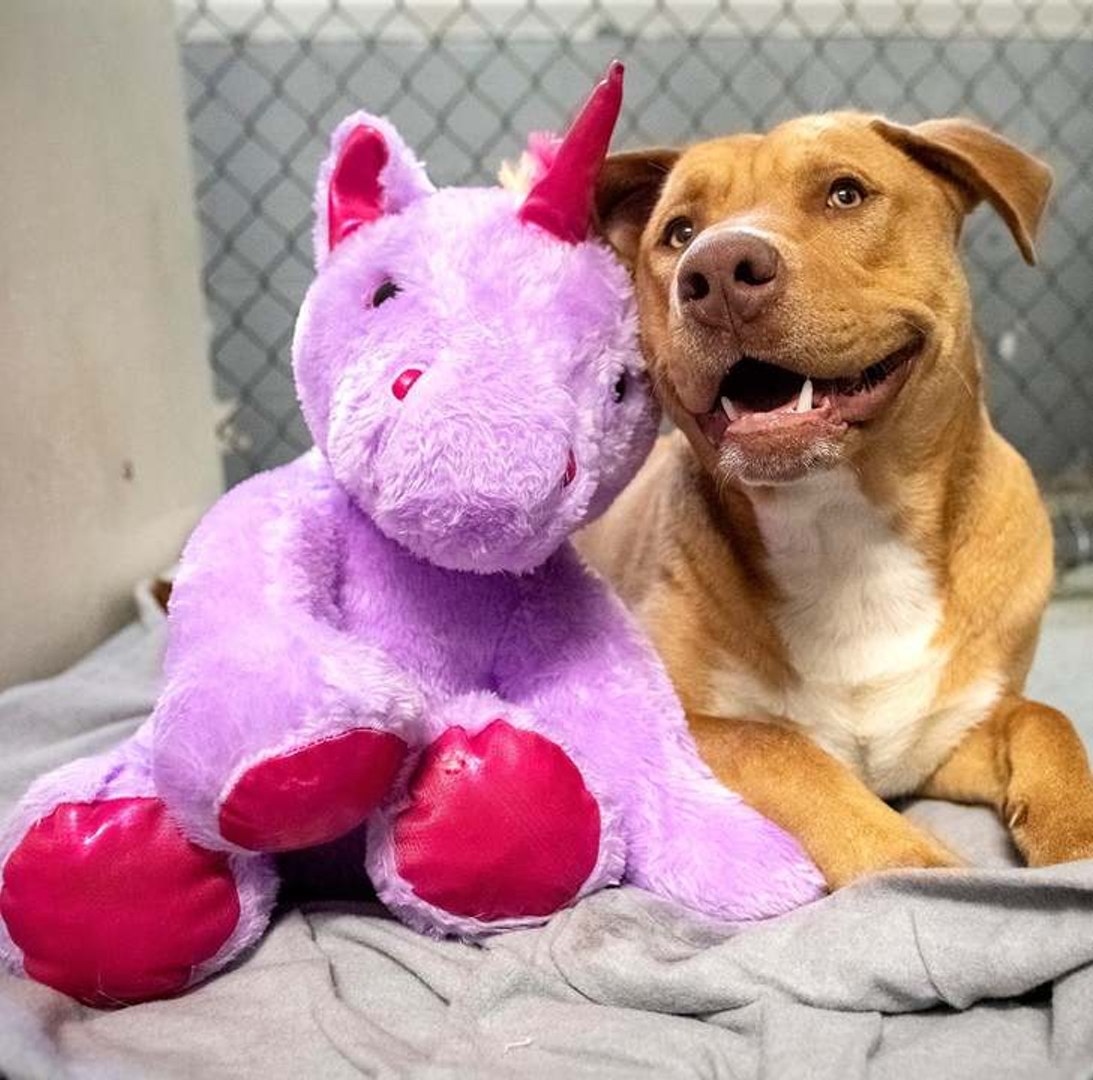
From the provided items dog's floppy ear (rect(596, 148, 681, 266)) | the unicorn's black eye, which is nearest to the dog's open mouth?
dog's floppy ear (rect(596, 148, 681, 266))

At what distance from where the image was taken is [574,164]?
140cm

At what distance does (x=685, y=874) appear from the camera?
4.49 ft

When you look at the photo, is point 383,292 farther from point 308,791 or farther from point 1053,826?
point 1053,826

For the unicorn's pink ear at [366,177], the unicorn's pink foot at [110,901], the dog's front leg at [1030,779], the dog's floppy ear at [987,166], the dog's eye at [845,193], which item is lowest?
the unicorn's pink foot at [110,901]

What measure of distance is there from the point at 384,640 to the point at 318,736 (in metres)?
0.28

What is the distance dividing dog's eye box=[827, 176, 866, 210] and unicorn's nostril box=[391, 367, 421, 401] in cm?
62

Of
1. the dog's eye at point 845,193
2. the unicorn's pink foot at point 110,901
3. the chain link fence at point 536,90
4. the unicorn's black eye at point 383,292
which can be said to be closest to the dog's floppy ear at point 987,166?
the dog's eye at point 845,193

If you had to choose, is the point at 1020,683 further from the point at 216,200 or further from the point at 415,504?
the point at 216,200

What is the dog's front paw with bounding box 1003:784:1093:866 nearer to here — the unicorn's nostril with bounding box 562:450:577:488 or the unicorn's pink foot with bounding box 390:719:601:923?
the unicorn's pink foot with bounding box 390:719:601:923

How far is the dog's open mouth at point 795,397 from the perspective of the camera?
1.40 m

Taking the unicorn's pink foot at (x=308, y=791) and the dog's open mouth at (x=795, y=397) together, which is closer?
the unicorn's pink foot at (x=308, y=791)

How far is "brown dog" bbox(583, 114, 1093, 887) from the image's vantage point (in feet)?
4.70

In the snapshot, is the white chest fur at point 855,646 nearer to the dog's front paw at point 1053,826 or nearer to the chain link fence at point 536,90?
the dog's front paw at point 1053,826

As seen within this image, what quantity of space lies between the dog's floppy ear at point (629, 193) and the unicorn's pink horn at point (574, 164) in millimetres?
265
